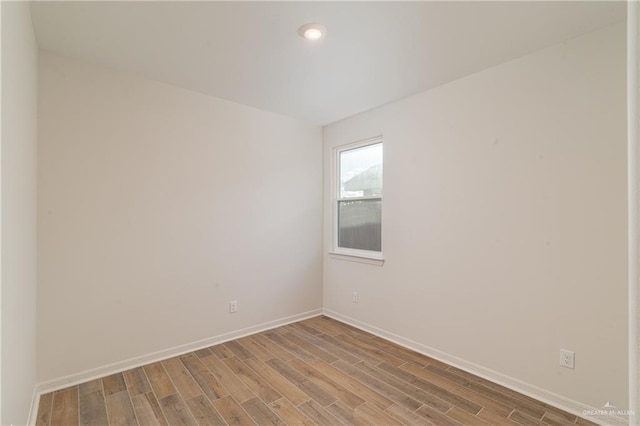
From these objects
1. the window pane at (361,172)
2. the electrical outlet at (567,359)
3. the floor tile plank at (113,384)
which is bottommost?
the floor tile plank at (113,384)

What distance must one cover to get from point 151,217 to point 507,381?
3224 millimetres

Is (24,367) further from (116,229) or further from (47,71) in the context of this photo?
(47,71)

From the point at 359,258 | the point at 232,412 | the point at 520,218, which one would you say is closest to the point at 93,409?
the point at 232,412

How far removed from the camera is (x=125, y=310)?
8.74ft

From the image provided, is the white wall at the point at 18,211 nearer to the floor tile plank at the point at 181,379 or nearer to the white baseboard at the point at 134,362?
the white baseboard at the point at 134,362

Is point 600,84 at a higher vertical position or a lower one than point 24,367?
higher

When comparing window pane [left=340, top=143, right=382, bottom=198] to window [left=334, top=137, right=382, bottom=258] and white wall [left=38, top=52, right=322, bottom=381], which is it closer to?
window [left=334, top=137, right=382, bottom=258]

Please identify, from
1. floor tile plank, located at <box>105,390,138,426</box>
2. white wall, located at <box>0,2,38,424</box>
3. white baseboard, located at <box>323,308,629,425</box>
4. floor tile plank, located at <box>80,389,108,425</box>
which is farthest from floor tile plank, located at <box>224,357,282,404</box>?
white baseboard, located at <box>323,308,629,425</box>

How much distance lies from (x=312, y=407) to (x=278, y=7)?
2.59 m

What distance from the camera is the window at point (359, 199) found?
360 cm

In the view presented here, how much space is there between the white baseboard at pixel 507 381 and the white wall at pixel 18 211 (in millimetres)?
2855

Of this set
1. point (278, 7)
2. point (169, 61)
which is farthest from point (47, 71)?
point (278, 7)

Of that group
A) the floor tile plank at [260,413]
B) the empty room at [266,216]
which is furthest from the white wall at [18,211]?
the floor tile plank at [260,413]

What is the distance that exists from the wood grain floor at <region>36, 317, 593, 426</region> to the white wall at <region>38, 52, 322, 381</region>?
1.15 ft
